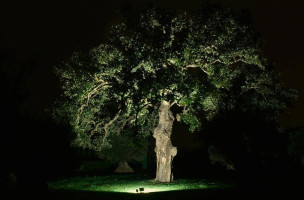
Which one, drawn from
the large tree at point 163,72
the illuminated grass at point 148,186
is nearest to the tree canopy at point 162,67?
the large tree at point 163,72

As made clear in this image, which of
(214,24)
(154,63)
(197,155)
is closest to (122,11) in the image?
(154,63)

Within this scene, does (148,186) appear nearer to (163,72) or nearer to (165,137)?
(165,137)

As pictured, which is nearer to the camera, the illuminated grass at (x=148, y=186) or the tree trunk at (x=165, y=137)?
the illuminated grass at (x=148, y=186)

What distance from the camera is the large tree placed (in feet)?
88.7

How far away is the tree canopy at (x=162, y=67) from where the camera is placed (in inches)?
1064

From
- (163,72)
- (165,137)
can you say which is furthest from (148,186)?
(163,72)

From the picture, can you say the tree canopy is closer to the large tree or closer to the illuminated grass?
the large tree

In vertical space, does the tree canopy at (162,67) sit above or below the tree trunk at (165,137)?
above

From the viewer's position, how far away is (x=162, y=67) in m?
27.5

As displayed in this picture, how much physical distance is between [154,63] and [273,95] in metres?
10.4

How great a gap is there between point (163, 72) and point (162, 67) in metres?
0.43

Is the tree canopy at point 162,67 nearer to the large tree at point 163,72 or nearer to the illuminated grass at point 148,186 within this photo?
the large tree at point 163,72

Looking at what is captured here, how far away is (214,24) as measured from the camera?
27.4 meters

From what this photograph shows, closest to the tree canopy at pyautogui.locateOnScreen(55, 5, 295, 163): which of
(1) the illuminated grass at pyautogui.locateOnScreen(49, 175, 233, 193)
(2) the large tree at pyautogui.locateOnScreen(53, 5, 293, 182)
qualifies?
(2) the large tree at pyautogui.locateOnScreen(53, 5, 293, 182)
